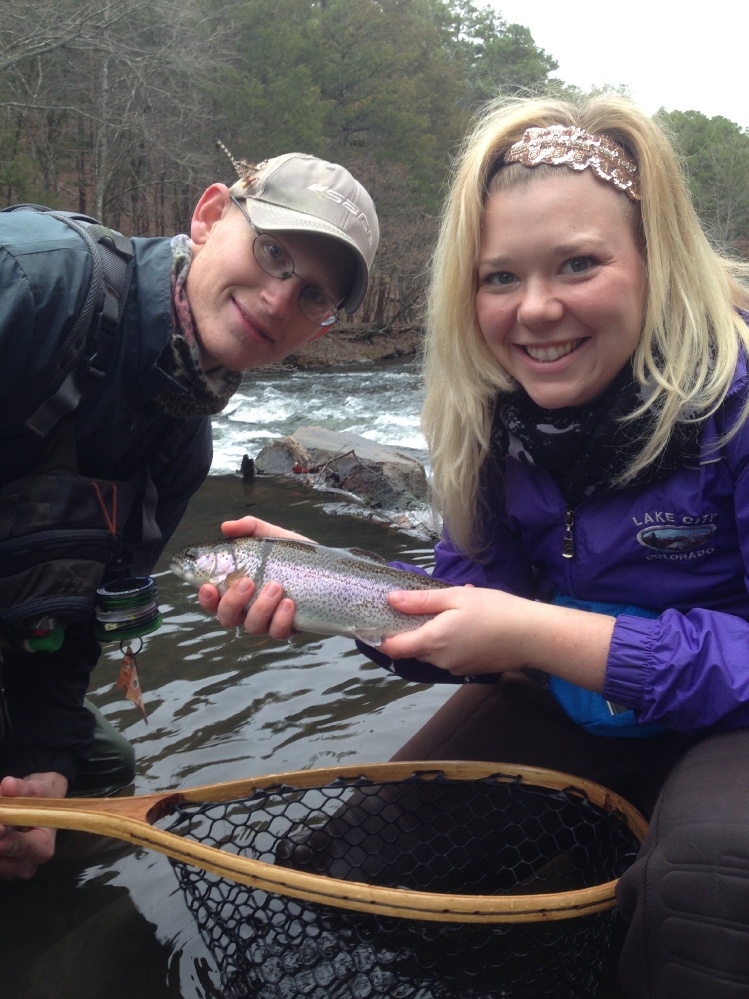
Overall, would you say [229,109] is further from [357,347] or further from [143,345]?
[143,345]

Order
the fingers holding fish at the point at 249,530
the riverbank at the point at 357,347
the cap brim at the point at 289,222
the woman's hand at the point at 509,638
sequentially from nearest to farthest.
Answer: the woman's hand at the point at 509,638, the cap brim at the point at 289,222, the fingers holding fish at the point at 249,530, the riverbank at the point at 357,347

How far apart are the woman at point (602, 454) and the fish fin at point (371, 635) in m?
0.08

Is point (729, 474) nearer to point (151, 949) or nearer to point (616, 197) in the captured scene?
point (616, 197)

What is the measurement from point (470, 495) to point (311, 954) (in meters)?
1.39

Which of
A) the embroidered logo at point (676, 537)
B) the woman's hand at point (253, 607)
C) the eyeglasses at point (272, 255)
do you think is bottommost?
the woman's hand at point (253, 607)

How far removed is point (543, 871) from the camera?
273cm

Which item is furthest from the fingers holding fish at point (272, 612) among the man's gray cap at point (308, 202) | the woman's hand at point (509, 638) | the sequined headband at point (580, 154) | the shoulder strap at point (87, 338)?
the sequined headband at point (580, 154)

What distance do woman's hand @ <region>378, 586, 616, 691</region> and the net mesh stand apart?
0.43 m

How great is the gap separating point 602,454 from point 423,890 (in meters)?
A: 1.37

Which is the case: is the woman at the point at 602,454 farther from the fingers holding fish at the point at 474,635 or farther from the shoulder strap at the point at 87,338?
the shoulder strap at the point at 87,338

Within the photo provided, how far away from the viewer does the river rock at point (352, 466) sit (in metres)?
8.60

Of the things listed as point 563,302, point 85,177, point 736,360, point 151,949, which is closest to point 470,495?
point 563,302

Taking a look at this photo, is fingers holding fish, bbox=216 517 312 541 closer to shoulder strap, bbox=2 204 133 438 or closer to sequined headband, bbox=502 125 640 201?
shoulder strap, bbox=2 204 133 438

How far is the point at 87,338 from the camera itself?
2459 mm
